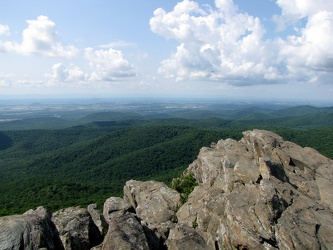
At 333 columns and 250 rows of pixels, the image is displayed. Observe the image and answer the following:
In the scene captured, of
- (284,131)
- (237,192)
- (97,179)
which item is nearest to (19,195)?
(97,179)

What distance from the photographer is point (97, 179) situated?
137125 millimetres

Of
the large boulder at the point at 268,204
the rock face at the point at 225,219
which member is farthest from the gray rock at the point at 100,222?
the large boulder at the point at 268,204

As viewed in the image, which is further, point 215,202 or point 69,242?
point 215,202

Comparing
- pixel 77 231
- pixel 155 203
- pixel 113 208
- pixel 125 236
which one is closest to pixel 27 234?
pixel 77 231

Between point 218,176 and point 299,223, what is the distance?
46.1ft

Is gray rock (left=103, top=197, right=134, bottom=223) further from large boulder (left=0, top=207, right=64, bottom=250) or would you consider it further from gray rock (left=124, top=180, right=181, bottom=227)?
large boulder (left=0, top=207, right=64, bottom=250)

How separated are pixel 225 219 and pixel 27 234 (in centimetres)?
1502

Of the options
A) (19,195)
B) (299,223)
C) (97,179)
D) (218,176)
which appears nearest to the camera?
(299,223)

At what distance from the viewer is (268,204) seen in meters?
22.6

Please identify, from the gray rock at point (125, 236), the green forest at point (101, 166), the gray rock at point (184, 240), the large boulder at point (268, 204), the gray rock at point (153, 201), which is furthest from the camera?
the green forest at point (101, 166)

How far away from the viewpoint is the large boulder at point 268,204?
20.5 metres

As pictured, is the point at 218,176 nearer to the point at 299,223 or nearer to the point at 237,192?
the point at 237,192

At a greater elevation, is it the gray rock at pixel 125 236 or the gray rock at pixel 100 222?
the gray rock at pixel 125 236

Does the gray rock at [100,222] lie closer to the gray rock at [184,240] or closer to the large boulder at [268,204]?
the gray rock at [184,240]
